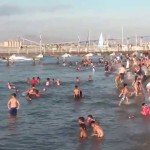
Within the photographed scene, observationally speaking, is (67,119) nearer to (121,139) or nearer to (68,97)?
(121,139)

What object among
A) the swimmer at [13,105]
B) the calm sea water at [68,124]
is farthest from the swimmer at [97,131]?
the swimmer at [13,105]

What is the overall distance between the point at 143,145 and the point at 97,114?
8.80m

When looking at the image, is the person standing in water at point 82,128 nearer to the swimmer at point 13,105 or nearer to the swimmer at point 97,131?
the swimmer at point 97,131

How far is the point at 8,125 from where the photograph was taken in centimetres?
2355

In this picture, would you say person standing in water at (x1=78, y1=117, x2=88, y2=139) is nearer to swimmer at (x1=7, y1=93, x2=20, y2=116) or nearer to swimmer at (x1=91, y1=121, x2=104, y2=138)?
swimmer at (x1=91, y1=121, x2=104, y2=138)

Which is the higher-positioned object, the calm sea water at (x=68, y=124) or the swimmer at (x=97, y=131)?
the swimmer at (x=97, y=131)

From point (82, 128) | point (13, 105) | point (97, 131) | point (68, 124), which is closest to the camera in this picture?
point (82, 128)

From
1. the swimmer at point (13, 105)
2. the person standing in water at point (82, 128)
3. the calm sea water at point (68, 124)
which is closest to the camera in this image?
the calm sea water at point (68, 124)

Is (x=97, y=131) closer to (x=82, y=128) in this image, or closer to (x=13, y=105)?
(x=82, y=128)

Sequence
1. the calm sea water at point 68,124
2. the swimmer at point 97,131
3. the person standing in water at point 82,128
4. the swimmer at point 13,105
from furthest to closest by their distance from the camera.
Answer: the swimmer at point 13,105 → the swimmer at point 97,131 → the person standing in water at point 82,128 → the calm sea water at point 68,124

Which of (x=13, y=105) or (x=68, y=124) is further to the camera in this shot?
(x=13, y=105)

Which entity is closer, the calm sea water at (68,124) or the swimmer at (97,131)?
the calm sea water at (68,124)

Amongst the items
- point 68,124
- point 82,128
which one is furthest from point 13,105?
point 82,128

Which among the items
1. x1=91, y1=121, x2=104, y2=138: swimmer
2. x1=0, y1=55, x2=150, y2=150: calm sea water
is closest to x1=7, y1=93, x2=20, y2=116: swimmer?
x1=0, y1=55, x2=150, y2=150: calm sea water
